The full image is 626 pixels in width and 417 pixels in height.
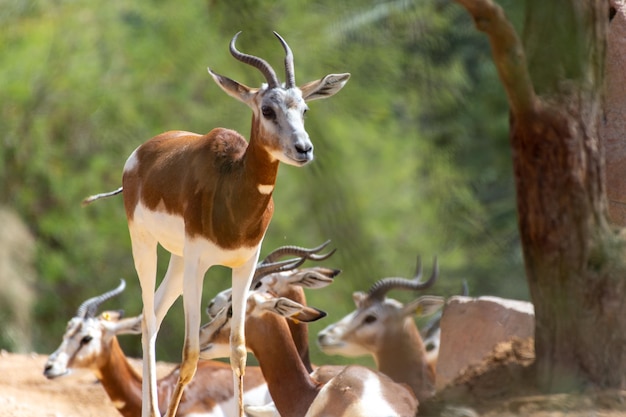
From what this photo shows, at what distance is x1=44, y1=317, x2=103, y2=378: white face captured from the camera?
5.69m

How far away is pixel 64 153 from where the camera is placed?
47.0ft

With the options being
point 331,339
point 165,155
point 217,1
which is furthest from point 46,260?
point 217,1

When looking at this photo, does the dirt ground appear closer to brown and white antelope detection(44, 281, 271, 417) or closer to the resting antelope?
brown and white antelope detection(44, 281, 271, 417)

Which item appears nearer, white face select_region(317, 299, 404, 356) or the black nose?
the black nose

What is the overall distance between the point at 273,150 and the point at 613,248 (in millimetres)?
1235

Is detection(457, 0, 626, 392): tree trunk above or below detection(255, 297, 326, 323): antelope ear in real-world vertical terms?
above

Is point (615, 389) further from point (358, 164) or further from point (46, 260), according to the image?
point (46, 260)

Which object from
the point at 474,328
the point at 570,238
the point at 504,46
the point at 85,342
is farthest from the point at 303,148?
the point at 85,342

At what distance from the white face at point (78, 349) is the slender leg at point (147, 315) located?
5.41ft

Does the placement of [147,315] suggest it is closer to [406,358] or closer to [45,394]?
[406,358]

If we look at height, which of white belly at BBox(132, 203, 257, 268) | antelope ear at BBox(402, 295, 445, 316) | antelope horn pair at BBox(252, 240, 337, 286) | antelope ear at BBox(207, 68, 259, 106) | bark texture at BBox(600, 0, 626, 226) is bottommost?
antelope ear at BBox(402, 295, 445, 316)

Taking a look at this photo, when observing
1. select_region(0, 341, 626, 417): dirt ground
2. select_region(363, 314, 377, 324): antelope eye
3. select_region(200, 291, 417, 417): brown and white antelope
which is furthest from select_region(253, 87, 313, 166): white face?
select_region(363, 314, 377, 324): antelope eye

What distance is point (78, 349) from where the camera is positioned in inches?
228

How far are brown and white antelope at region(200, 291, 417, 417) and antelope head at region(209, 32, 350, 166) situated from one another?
41.1 inches
